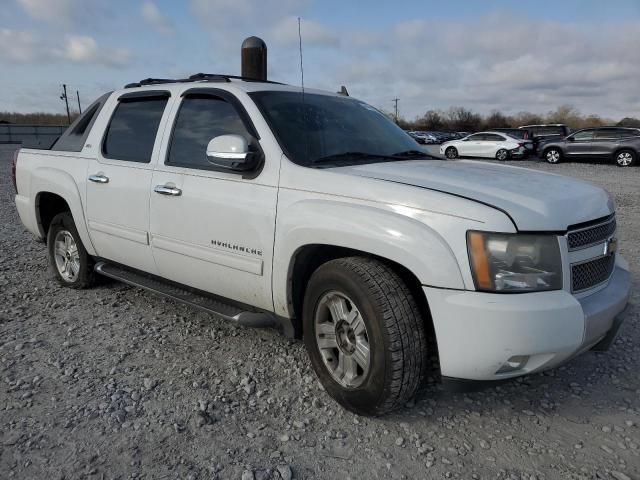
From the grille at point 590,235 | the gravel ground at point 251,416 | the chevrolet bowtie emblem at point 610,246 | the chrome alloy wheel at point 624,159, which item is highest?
the grille at point 590,235

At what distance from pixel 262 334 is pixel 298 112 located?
1.62 m

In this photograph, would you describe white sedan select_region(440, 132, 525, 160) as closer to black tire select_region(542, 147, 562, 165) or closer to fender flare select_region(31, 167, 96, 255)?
black tire select_region(542, 147, 562, 165)

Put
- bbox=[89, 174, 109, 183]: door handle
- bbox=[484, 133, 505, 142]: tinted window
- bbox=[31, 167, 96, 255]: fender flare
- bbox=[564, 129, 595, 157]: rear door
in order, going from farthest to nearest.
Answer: bbox=[484, 133, 505, 142]: tinted window, bbox=[564, 129, 595, 157]: rear door, bbox=[31, 167, 96, 255]: fender flare, bbox=[89, 174, 109, 183]: door handle

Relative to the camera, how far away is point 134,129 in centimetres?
404

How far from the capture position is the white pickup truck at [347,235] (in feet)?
7.63

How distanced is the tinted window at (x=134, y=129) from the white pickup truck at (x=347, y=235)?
0.7 inches

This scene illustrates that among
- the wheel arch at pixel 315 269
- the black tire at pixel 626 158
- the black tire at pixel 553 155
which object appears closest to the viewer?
the wheel arch at pixel 315 269

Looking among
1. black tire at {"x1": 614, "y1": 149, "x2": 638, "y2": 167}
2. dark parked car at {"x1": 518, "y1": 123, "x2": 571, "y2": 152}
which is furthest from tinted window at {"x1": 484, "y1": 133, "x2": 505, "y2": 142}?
black tire at {"x1": 614, "y1": 149, "x2": 638, "y2": 167}

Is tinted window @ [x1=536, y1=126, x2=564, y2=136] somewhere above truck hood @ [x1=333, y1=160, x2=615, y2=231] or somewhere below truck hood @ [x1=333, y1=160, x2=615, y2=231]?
above

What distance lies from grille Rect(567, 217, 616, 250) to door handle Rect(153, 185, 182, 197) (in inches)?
91.9

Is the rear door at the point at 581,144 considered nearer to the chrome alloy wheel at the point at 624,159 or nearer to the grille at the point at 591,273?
the chrome alloy wheel at the point at 624,159

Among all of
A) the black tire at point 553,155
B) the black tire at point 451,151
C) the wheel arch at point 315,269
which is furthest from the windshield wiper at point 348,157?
the black tire at point 451,151

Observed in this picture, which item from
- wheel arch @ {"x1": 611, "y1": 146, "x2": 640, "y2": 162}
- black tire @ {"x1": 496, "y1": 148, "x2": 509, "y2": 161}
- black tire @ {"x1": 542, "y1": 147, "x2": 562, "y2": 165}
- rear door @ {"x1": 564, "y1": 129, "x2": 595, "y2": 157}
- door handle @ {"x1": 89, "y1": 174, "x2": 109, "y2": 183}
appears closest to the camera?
door handle @ {"x1": 89, "y1": 174, "x2": 109, "y2": 183}

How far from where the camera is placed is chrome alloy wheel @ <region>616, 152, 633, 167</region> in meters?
19.5
